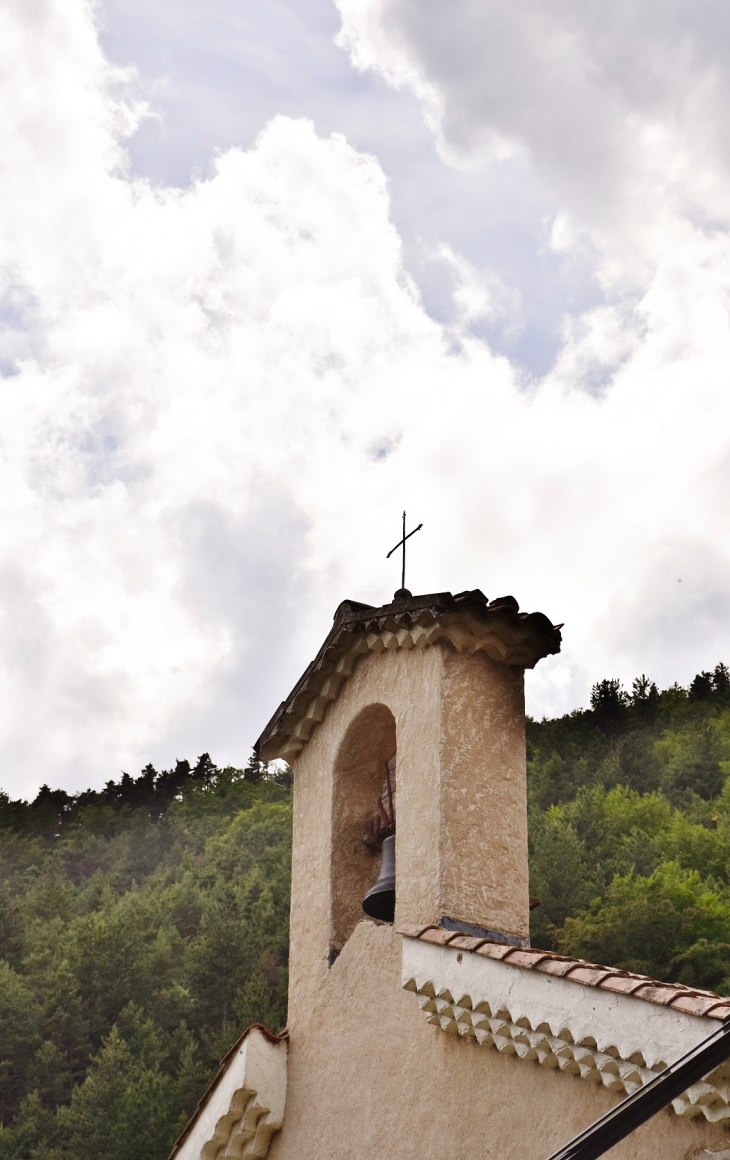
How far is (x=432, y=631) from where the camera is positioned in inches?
232

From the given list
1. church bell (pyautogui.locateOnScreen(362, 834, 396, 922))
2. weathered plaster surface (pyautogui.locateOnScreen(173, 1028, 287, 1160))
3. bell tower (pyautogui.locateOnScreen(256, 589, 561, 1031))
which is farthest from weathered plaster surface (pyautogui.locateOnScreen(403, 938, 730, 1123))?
weathered plaster surface (pyautogui.locateOnScreen(173, 1028, 287, 1160))

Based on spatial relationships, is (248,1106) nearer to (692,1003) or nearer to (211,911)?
(692,1003)

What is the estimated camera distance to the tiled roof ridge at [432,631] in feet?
19.4

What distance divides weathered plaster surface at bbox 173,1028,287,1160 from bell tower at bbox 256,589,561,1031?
0.22 meters

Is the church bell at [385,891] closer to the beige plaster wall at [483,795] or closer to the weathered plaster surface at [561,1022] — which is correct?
the beige plaster wall at [483,795]

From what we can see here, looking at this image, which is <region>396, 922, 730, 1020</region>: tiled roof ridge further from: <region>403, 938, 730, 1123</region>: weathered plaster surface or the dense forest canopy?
the dense forest canopy

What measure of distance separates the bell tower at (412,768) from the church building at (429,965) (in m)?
0.01

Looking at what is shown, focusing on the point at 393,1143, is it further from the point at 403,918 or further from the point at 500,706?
the point at 500,706

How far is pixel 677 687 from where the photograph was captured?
51625 mm

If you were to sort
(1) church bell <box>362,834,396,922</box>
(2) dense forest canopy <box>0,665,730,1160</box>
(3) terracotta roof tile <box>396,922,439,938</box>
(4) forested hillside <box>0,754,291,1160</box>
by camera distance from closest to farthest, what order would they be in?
1. (3) terracotta roof tile <box>396,922,439,938</box>
2. (1) church bell <box>362,834,396,922</box>
3. (2) dense forest canopy <box>0,665,730,1160</box>
4. (4) forested hillside <box>0,754,291,1160</box>

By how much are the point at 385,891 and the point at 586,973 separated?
1846 millimetres

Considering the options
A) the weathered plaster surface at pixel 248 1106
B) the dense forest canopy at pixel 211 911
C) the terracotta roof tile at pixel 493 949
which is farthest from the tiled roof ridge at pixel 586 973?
the dense forest canopy at pixel 211 911

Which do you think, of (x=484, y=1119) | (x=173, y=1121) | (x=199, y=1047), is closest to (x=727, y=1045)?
(x=484, y=1119)

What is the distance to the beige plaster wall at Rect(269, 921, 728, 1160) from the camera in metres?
4.28
